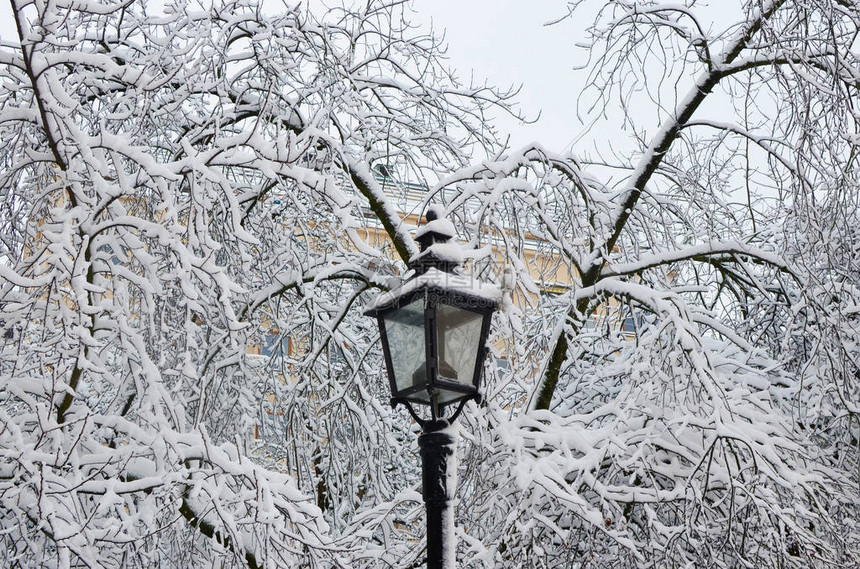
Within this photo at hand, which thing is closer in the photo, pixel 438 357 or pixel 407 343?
pixel 438 357

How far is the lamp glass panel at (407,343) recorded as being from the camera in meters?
3.71

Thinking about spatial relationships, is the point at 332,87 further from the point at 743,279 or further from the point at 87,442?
the point at 743,279

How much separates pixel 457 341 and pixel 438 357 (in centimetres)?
12

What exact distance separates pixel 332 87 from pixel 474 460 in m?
2.55

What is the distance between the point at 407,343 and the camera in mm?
3811

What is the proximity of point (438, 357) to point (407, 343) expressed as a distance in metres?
0.19

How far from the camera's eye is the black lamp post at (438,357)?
3.67m

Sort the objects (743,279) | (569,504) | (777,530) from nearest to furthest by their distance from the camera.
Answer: (569,504), (777,530), (743,279)

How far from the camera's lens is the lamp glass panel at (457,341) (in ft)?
12.1

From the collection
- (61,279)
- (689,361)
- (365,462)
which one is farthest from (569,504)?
(61,279)

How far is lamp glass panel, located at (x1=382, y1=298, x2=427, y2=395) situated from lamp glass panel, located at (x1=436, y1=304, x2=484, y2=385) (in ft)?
0.24

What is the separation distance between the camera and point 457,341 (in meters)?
3.74

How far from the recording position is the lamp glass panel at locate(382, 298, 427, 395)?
371cm

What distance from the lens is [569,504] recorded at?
5.11 m
